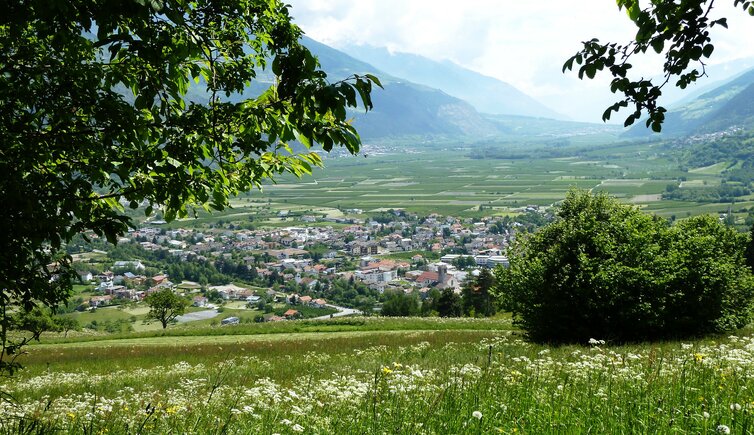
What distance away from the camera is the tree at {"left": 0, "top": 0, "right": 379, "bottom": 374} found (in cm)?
424

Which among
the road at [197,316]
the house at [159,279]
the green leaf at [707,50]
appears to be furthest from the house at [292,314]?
the green leaf at [707,50]

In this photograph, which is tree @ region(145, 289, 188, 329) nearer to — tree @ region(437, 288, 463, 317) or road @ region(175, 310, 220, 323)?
road @ region(175, 310, 220, 323)

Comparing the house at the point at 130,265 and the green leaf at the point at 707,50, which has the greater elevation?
the green leaf at the point at 707,50

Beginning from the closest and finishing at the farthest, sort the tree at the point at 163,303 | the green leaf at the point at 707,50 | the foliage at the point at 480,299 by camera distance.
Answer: the green leaf at the point at 707,50 → the tree at the point at 163,303 → the foliage at the point at 480,299

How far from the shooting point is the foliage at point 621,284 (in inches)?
718

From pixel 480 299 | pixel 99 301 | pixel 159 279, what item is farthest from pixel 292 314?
pixel 159 279

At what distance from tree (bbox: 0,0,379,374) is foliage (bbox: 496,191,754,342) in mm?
14926

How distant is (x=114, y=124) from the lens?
534 centimetres

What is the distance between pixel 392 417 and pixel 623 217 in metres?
19.1

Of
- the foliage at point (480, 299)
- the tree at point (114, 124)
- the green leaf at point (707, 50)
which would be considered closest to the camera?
the tree at point (114, 124)

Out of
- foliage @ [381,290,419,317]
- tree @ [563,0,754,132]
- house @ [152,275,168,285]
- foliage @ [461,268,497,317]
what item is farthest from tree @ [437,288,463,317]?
house @ [152,275,168,285]

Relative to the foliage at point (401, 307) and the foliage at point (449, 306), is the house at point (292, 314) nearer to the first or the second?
the foliage at point (401, 307)

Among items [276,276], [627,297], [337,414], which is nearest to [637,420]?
[337,414]

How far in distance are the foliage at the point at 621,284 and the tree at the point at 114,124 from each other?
49.0 ft
